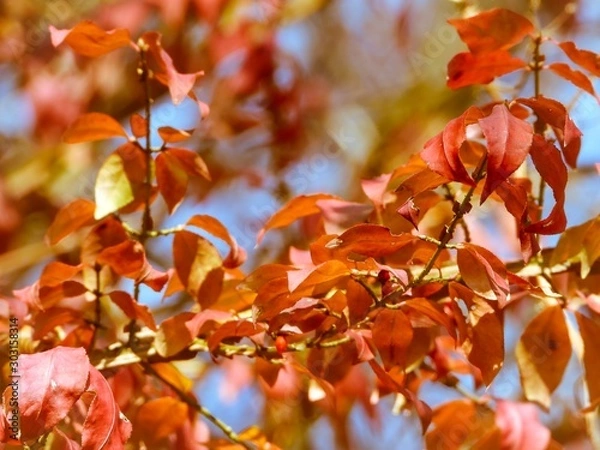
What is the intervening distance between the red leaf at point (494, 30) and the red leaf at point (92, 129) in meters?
0.32

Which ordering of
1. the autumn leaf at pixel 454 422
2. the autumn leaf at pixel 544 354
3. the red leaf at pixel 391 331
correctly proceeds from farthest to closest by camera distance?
the autumn leaf at pixel 454 422
the autumn leaf at pixel 544 354
the red leaf at pixel 391 331

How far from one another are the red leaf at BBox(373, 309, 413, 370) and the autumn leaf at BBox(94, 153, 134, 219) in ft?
0.82

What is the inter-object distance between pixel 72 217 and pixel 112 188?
0.04 metres

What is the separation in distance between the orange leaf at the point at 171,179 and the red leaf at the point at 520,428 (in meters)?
0.36

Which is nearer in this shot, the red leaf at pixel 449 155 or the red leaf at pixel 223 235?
the red leaf at pixel 449 155

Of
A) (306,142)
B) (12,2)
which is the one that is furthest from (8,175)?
(306,142)

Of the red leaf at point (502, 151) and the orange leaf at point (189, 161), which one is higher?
the red leaf at point (502, 151)

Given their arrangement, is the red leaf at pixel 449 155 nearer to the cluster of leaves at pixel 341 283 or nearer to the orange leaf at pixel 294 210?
the cluster of leaves at pixel 341 283

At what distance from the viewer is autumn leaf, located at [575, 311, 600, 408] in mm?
756

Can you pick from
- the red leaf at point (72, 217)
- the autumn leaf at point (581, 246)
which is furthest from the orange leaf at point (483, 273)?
the red leaf at point (72, 217)

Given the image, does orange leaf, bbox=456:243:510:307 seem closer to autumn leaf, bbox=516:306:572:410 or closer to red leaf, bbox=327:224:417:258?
red leaf, bbox=327:224:417:258

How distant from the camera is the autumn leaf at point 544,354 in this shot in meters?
0.78

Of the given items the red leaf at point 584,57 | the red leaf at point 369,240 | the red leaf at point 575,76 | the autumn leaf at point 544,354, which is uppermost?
the red leaf at point 584,57

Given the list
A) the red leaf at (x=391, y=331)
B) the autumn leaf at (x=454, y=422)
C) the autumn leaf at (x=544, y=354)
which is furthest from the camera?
the autumn leaf at (x=454, y=422)
